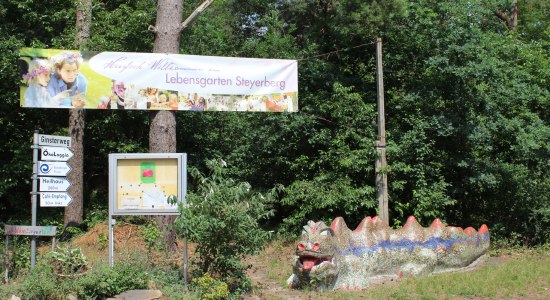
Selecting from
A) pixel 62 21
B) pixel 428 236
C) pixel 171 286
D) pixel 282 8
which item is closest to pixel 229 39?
pixel 282 8

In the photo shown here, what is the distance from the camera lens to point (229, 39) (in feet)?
66.7

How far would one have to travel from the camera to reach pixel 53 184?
→ 8.99 metres

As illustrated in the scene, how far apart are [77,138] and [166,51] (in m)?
4.37

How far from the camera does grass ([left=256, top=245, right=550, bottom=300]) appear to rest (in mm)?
8922

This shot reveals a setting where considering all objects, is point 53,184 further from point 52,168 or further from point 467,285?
point 467,285

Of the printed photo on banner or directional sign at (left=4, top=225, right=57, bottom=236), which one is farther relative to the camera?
the printed photo on banner

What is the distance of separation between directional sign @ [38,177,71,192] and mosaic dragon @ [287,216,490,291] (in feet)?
12.7

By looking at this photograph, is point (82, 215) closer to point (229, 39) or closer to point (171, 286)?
point (171, 286)

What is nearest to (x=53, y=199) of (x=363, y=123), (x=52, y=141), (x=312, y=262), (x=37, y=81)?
(x=52, y=141)

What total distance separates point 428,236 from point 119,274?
5737 millimetres

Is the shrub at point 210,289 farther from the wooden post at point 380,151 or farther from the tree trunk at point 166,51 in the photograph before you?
the wooden post at point 380,151

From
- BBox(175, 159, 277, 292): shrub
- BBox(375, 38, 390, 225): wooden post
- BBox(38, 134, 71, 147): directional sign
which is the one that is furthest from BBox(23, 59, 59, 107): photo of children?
BBox(375, 38, 390, 225): wooden post

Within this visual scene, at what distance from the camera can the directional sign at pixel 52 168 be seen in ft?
29.1

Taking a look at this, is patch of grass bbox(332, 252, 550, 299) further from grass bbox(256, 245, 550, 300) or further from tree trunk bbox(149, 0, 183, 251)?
tree trunk bbox(149, 0, 183, 251)
